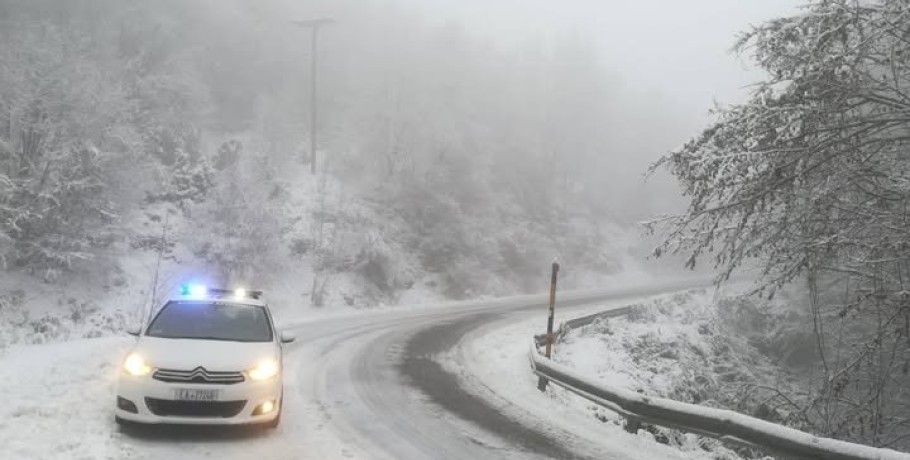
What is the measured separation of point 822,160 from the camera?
20.1 ft

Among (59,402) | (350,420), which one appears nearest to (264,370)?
(350,420)

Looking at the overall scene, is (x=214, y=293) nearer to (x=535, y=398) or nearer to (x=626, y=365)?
(x=535, y=398)

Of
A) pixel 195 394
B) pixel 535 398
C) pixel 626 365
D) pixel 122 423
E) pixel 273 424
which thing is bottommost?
pixel 626 365

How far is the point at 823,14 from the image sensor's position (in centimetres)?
606

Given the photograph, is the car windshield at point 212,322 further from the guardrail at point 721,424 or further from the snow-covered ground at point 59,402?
the guardrail at point 721,424

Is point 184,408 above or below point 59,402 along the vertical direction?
above

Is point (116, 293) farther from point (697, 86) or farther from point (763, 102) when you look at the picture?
point (697, 86)

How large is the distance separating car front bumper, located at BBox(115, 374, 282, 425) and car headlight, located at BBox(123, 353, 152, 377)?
0.18ft

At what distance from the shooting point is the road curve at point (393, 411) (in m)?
6.62

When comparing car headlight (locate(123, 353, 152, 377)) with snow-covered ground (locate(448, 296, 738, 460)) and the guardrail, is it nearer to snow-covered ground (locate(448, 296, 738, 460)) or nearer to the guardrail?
snow-covered ground (locate(448, 296, 738, 460))

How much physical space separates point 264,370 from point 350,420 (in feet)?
4.81

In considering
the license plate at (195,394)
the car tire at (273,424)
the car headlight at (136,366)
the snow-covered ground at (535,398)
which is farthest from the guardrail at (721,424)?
the car headlight at (136,366)

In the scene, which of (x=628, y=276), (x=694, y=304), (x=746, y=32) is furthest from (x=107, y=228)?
(x=628, y=276)

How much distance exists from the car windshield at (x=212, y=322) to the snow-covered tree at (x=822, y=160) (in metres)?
5.13
